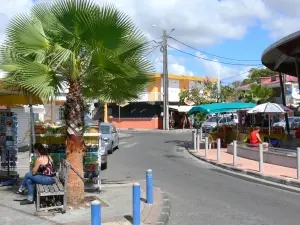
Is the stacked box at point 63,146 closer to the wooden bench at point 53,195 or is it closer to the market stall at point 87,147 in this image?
the market stall at point 87,147

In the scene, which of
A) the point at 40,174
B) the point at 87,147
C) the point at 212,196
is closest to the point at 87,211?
the point at 40,174

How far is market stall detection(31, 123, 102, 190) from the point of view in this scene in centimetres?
973

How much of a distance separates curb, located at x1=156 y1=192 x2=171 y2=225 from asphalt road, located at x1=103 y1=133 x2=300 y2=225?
0.11 meters

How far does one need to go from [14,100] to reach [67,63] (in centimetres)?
331

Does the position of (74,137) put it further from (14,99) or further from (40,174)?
(14,99)

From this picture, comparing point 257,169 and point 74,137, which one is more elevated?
point 74,137

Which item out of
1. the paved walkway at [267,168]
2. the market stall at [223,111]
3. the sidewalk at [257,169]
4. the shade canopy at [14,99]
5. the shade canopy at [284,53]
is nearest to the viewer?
the shade canopy at [14,99]

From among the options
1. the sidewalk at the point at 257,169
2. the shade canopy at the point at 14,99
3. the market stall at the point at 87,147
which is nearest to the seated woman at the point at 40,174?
the market stall at the point at 87,147

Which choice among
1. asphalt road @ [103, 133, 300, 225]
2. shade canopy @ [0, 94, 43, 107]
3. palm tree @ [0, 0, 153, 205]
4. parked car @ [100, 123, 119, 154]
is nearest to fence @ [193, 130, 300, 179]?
asphalt road @ [103, 133, 300, 225]

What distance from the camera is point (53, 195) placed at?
7727mm

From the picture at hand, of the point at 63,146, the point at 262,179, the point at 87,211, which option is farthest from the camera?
the point at 262,179

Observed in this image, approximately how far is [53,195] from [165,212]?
2162 mm

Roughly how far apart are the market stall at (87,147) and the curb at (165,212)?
1704 millimetres

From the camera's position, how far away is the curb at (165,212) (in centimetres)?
725
